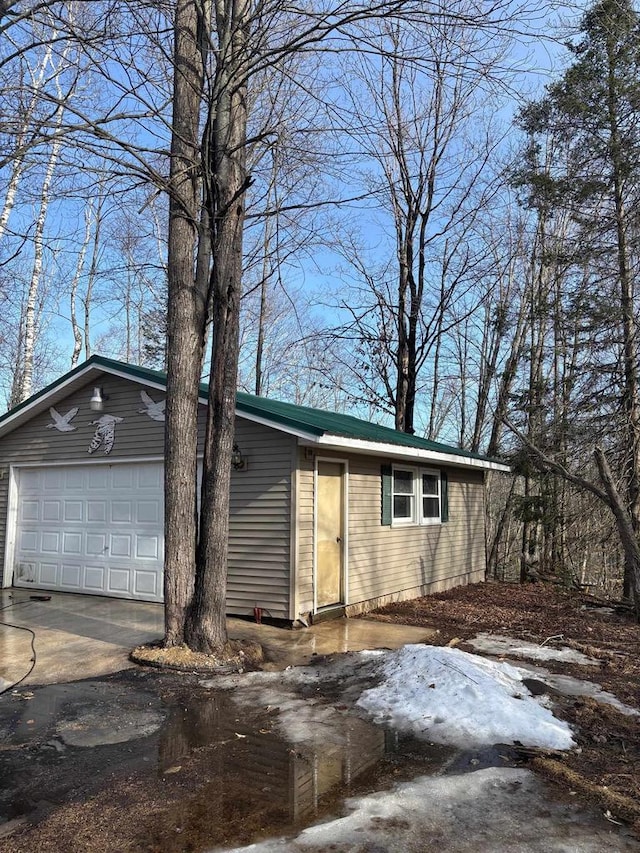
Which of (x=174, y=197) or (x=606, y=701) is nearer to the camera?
(x=606, y=701)

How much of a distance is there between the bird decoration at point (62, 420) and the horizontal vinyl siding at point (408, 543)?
4892 mm

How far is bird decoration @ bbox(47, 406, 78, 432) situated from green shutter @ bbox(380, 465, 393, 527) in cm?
524

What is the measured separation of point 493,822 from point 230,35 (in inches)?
281

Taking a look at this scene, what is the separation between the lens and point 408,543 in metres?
10.9

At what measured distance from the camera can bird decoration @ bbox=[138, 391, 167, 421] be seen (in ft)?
31.3

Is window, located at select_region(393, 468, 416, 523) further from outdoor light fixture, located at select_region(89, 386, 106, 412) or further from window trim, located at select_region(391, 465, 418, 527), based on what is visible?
outdoor light fixture, located at select_region(89, 386, 106, 412)

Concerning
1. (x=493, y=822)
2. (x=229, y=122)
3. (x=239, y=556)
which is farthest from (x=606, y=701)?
(x=229, y=122)

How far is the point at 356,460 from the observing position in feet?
31.1

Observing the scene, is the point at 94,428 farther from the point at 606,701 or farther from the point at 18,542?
the point at 606,701

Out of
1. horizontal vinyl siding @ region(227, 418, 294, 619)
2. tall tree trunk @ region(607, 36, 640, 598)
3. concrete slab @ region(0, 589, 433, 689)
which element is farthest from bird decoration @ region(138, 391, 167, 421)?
tall tree trunk @ region(607, 36, 640, 598)

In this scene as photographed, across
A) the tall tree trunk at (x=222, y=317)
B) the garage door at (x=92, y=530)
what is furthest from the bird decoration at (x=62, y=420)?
the tall tree trunk at (x=222, y=317)

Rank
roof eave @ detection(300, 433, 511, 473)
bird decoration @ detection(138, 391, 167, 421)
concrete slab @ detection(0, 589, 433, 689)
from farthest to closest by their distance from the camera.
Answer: bird decoration @ detection(138, 391, 167, 421) → roof eave @ detection(300, 433, 511, 473) → concrete slab @ detection(0, 589, 433, 689)

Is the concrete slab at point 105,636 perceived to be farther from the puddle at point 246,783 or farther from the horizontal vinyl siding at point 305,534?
the puddle at point 246,783

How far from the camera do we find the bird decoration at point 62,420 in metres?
10.7
